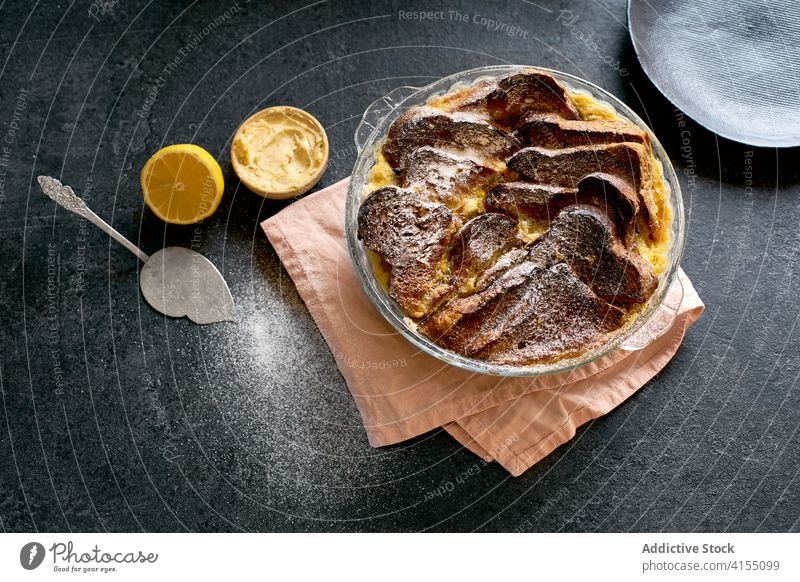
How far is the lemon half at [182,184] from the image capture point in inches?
88.7

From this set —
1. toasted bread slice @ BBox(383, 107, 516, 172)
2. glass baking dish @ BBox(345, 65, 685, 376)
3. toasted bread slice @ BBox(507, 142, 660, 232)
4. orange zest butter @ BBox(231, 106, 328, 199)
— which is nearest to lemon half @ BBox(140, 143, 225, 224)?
orange zest butter @ BBox(231, 106, 328, 199)

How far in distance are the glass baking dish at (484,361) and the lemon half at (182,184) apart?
1.49 ft

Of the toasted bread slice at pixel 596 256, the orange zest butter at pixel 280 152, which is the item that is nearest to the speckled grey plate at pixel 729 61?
the toasted bread slice at pixel 596 256

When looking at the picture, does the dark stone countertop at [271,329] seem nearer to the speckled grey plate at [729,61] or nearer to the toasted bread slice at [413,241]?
the speckled grey plate at [729,61]

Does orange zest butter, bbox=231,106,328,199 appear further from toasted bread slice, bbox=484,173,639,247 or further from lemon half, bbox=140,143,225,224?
toasted bread slice, bbox=484,173,639,247

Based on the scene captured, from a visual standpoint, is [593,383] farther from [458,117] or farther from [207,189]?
[207,189]

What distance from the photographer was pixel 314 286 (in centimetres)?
232

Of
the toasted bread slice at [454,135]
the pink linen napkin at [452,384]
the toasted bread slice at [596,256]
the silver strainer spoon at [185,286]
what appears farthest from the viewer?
the silver strainer spoon at [185,286]

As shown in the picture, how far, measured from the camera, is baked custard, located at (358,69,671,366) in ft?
6.51

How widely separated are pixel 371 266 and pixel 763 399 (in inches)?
52.8

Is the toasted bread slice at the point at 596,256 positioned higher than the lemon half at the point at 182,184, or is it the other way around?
the lemon half at the point at 182,184

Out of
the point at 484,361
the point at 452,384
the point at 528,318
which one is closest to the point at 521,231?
the point at 528,318

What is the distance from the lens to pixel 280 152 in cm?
236

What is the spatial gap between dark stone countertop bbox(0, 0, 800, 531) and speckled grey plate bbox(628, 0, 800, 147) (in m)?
0.07
